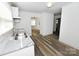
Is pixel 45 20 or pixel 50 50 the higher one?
pixel 45 20

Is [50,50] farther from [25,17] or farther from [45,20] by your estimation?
[25,17]

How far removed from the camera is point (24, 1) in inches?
22.2

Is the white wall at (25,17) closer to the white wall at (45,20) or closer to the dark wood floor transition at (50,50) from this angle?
the white wall at (45,20)

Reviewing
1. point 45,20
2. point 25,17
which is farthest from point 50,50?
point 25,17

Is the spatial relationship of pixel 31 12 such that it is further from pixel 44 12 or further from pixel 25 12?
pixel 44 12

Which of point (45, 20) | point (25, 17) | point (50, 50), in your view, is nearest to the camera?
point (25, 17)

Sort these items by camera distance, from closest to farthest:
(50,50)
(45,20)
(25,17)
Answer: (25,17), (45,20), (50,50)

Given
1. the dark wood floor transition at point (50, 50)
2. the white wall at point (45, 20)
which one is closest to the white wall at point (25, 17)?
the white wall at point (45, 20)

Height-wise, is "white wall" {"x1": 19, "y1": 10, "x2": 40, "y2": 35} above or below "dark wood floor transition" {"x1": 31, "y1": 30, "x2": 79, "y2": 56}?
above

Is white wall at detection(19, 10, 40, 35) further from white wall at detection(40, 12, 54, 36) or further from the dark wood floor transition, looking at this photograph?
the dark wood floor transition

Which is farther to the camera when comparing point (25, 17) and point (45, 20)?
point (45, 20)

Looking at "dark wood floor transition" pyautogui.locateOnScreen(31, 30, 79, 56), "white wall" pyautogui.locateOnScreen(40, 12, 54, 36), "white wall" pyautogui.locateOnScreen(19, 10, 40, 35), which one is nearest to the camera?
"white wall" pyautogui.locateOnScreen(19, 10, 40, 35)

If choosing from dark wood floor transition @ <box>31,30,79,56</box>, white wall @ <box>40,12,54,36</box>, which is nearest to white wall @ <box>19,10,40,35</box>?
white wall @ <box>40,12,54,36</box>

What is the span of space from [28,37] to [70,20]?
1071 millimetres
